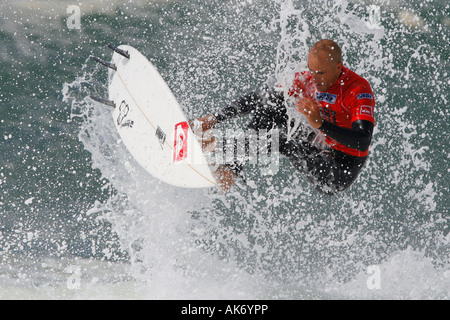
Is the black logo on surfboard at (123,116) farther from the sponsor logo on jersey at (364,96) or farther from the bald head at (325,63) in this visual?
the sponsor logo on jersey at (364,96)

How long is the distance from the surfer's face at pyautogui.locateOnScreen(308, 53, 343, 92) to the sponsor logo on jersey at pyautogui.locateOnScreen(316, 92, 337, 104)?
0.10 feet

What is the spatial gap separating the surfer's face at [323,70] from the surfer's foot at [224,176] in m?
0.70

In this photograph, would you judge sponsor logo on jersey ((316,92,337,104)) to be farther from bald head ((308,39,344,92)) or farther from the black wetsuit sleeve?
the black wetsuit sleeve

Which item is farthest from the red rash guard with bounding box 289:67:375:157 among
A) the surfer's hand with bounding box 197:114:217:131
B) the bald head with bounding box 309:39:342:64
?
the surfer's hand with bounding box 197:114:217:131

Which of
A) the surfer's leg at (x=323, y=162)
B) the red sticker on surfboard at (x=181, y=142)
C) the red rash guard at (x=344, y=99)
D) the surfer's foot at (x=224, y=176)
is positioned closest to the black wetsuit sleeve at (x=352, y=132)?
the red rash guard at (x=344, y=99)

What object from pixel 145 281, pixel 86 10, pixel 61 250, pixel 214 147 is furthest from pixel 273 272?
pixel 86 10

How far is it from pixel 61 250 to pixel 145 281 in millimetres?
1752

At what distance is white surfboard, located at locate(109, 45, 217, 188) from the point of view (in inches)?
115

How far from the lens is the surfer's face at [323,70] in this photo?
270 centimetres

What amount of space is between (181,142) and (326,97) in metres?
0.87

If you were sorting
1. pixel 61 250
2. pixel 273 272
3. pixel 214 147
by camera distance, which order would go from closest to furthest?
pixel 214 147 → pixel 273 272 → pixel 61 250

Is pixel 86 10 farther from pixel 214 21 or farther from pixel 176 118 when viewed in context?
pixel 176 118
